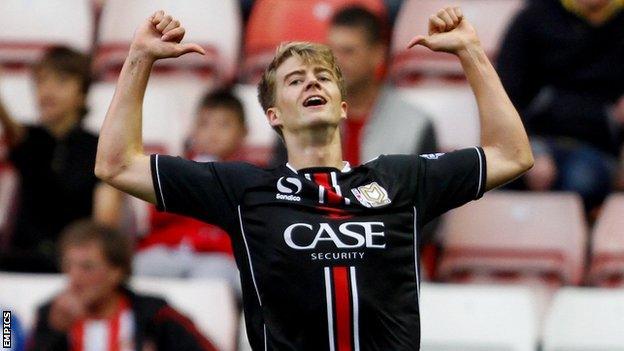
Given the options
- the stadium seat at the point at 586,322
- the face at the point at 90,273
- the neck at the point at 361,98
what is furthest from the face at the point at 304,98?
the neck at the point at 361,98

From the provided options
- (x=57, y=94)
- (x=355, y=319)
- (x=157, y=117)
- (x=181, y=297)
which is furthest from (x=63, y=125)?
(x=355, y=319)

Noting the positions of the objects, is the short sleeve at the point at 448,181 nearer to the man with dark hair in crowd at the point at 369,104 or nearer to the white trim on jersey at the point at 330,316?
the white trim on jersey at the point at 330,316

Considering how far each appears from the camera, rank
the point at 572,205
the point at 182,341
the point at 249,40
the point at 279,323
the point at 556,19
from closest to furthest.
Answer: the point at 279,323
the point at 182,341
the point at 572,205
the point at 556,19
the point at 249,40

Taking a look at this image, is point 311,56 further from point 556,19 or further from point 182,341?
point 556,19

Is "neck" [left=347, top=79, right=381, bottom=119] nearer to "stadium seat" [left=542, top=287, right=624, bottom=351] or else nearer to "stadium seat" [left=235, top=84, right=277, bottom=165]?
"stadium seat" [left=235, top=84, right=277, bottom=165]

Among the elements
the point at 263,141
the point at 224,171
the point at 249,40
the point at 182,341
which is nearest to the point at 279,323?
the point at 224,171

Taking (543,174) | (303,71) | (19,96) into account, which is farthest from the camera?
(19,96)

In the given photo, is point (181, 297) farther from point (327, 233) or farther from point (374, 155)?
point (327, 233)

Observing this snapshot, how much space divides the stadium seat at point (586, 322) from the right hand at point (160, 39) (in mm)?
2310

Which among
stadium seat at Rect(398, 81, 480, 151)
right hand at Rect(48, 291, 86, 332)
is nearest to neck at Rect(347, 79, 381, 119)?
stadium seat at Rect(398, 81, 480, 151)

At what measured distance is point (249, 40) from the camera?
24.5ft

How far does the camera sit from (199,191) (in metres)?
4.05

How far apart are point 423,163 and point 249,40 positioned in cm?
343

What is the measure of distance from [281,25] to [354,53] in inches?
36.7
